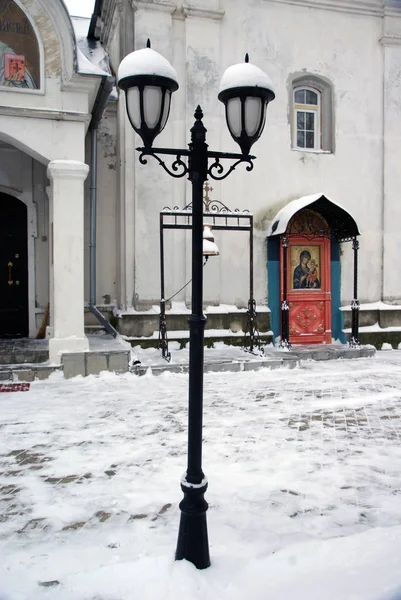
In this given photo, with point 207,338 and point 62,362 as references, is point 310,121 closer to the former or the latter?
point 207,338

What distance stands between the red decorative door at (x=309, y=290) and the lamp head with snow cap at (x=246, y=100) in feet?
30.0

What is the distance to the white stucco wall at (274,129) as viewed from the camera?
1201 centimetres

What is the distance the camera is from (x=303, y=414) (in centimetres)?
716

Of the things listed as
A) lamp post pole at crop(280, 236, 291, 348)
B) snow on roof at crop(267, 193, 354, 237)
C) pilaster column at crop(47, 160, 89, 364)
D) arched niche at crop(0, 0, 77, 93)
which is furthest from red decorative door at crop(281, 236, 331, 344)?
arched niche at crop(0, 0, 77, 93)

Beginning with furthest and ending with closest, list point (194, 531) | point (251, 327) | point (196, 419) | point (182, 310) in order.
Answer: point (182, 310)
point (251, 327)
point (196, 419)
point (194, 531)

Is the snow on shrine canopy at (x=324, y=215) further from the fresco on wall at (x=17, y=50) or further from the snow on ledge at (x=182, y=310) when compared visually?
the fresco on wall at (x=17, y=50)

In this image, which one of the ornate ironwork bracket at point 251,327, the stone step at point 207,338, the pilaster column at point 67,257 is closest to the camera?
the pilaster column at point 67,257

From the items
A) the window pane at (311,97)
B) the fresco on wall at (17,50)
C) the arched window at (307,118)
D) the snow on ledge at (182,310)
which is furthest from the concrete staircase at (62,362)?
the window pane at (311,97)

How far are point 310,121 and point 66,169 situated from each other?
22.9 ft

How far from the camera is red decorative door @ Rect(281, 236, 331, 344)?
1293cm

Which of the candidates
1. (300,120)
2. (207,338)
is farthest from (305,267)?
(300,120)

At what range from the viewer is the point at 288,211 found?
1195 cm

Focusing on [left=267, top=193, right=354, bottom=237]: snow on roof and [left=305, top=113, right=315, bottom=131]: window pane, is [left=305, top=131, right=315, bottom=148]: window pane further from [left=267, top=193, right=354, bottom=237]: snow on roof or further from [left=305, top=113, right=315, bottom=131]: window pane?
[left=267, top=193, right=354, bottom=237]: snow on roof

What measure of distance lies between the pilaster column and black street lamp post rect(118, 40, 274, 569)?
5723 mm
